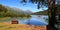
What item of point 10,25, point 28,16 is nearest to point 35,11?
point 28,16

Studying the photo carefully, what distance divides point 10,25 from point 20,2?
696mm

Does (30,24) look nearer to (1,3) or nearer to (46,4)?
(46,4)

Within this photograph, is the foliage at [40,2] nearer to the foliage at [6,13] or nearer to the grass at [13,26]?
the foliage at [6,13]

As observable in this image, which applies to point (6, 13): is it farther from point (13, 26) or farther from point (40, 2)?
point (40, 2)

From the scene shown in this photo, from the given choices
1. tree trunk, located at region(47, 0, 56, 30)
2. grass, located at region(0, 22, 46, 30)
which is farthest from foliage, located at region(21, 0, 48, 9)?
grass, located at region(0, 22, 46, 30)

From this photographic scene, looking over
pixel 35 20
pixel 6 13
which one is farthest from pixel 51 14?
pixel 6 13

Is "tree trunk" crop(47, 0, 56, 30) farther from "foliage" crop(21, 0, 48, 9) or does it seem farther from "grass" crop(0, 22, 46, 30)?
"grass" crop(0, 22, 46, 30)

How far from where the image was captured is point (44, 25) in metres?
3.45

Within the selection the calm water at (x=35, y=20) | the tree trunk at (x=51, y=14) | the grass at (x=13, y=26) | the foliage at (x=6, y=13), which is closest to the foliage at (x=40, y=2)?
the tree trunk at (x=51, y=14)

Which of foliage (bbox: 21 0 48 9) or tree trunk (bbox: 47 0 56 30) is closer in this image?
tree trunk (bbox: 47 0 56 30)

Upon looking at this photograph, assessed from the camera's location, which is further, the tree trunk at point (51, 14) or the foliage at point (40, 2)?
the foliage at point (40, 2)

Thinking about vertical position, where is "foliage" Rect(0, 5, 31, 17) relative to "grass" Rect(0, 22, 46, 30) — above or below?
above

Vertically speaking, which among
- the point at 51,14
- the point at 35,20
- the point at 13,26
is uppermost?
the point at 51,14

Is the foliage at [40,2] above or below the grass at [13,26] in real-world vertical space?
above
